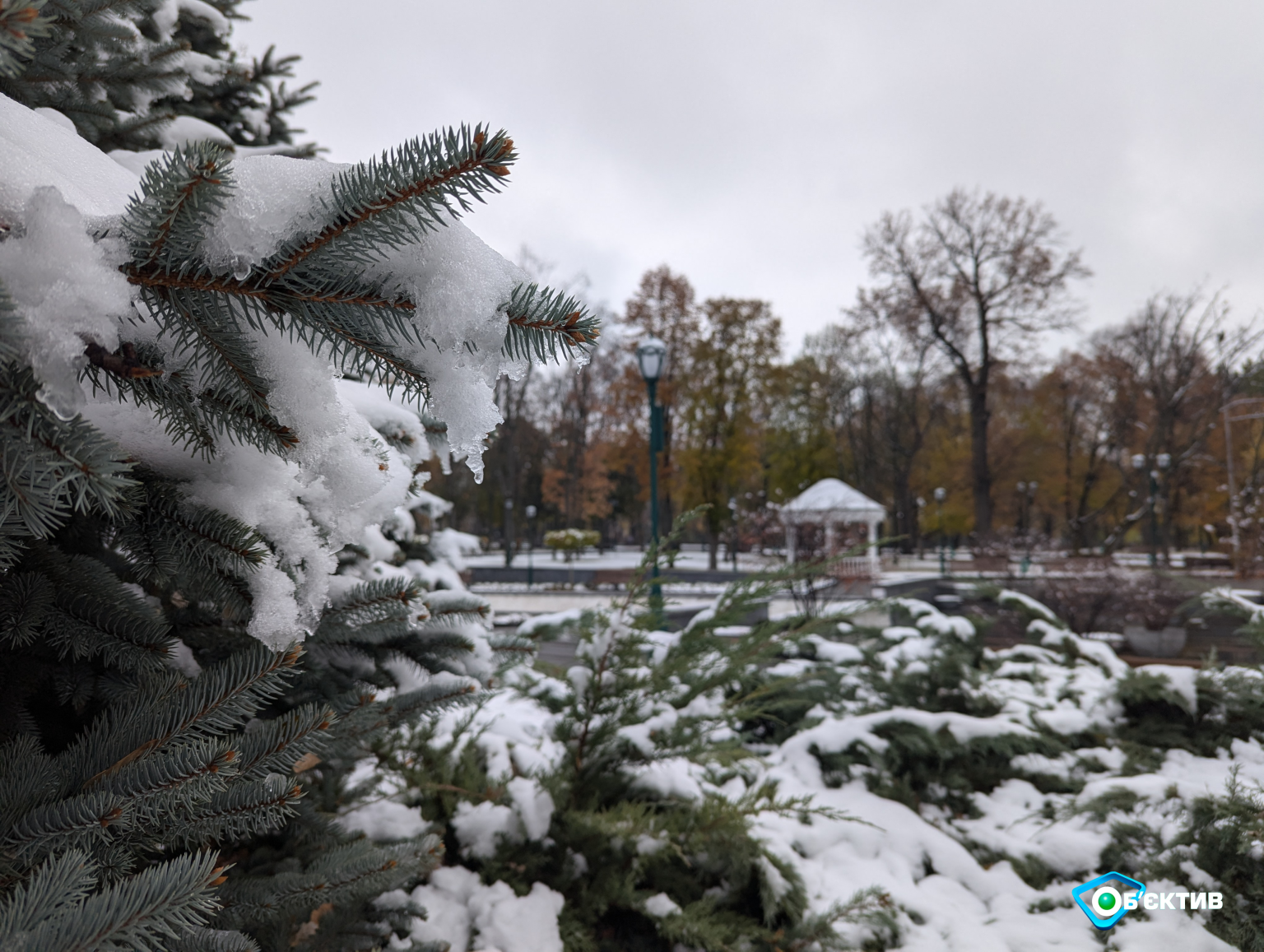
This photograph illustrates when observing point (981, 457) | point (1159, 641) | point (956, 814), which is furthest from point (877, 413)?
point (956, 814)

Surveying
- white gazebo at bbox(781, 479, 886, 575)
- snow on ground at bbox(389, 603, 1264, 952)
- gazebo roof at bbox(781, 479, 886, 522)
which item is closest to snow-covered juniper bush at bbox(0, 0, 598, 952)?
snow on ground at bbox(389, 603, 1264, 952)

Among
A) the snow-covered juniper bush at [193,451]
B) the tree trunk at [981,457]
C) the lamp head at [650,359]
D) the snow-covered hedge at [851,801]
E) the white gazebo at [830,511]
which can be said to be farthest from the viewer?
the tree trunk at [981,457]

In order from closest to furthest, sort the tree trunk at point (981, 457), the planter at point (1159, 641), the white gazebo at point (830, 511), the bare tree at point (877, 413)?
1. the planter at point (1159, 641)
2. the white gazebo at point (830, 511)
3. the tree trunk at point (981, 457)
4. the bare tree at point (877, 413)

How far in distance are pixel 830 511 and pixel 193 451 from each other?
17999 mm

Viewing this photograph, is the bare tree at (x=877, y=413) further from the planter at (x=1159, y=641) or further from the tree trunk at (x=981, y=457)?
the planter at (x=1159, y=641)

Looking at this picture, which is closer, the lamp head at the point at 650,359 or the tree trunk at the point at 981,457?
the lamp head at the point at 650,359

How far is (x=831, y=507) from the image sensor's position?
18656 mm

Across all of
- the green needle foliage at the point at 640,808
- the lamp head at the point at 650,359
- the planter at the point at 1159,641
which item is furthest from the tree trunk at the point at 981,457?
the green needle foliage at the point at 640,808

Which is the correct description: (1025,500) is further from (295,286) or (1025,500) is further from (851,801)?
(295,286)

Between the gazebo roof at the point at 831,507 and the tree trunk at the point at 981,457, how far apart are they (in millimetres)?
4464

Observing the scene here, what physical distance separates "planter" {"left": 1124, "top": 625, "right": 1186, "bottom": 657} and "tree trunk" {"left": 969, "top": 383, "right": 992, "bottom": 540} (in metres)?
13.6

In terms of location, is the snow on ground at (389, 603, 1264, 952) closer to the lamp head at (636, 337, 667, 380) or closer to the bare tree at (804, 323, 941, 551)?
the lamp head at (636, 337, 667, 380)

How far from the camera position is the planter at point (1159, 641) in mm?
9289

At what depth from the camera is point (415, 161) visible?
698 mm
